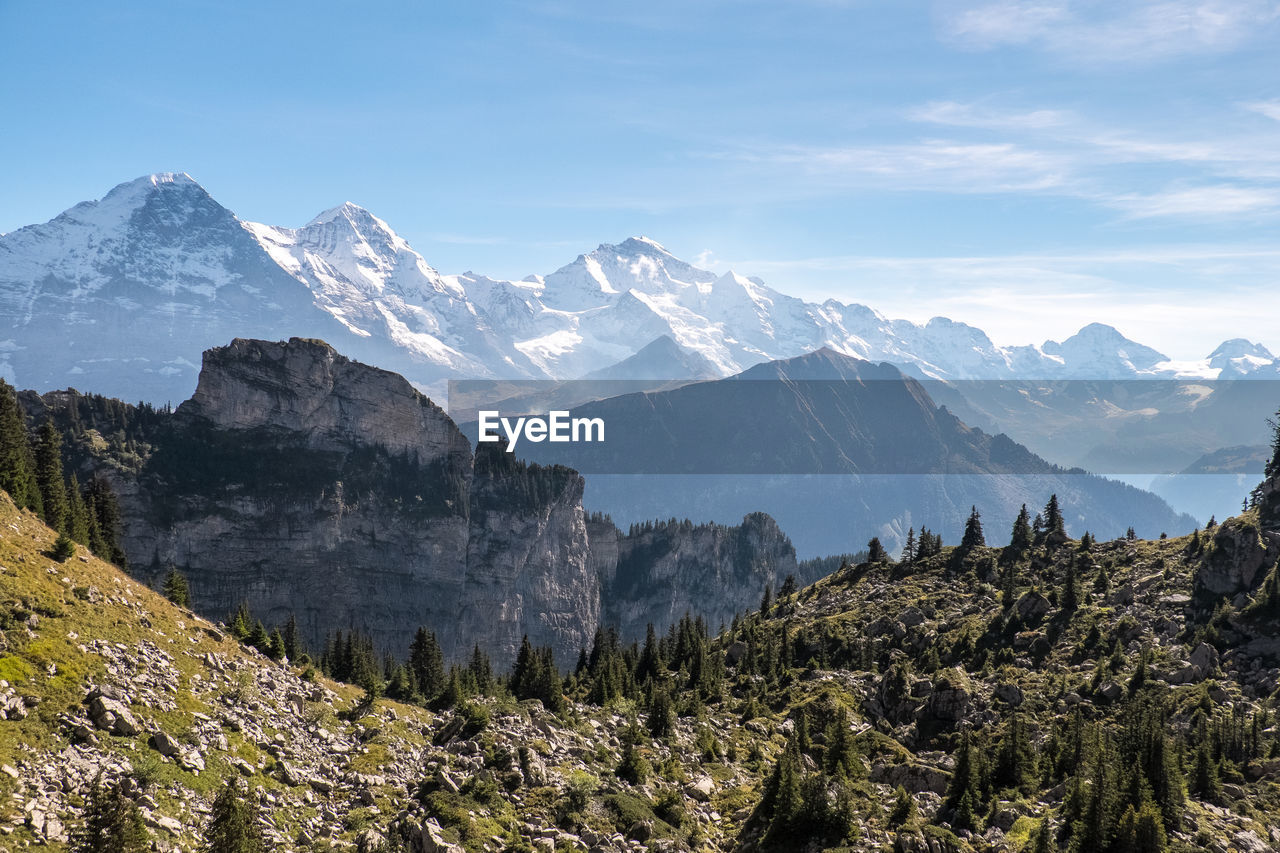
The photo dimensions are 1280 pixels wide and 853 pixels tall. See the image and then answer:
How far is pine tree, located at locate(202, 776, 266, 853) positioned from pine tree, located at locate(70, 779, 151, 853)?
3530 mm

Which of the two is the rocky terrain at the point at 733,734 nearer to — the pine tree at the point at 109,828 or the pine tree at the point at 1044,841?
the pine tree at the point at 1044,841

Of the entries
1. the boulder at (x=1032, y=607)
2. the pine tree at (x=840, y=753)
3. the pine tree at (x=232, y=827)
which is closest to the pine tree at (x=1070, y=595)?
the boulder at (x=1032, y=607)

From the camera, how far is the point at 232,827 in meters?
54.9

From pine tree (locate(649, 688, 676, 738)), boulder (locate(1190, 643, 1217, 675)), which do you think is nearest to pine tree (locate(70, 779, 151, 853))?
pine tree (locate(649, 688, 676, 738))

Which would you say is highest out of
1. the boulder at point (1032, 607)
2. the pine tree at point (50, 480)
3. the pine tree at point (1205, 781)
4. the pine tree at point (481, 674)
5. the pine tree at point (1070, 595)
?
the pine tree at point (50, 480)

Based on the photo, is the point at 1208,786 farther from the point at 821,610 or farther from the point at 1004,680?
the point at 821,610

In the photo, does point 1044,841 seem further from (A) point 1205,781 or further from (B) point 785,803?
(A) point 1205,781

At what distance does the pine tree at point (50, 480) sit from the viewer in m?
124

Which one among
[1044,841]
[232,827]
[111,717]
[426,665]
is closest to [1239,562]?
[1044,841]

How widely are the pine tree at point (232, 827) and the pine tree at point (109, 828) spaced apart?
3.53 meters

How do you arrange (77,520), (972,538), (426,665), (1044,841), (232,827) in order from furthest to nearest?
(972,538), (426,665), (77,520), (1044,841), (232,827)

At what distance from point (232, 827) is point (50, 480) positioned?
96.0 meters

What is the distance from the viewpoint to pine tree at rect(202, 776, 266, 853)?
5447cm

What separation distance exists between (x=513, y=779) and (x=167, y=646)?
30492 millimetres
